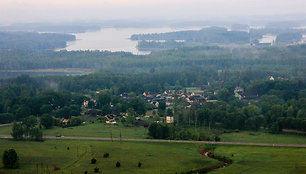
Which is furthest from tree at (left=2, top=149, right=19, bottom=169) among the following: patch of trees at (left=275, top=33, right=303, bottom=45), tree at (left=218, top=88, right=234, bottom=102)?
patch of trees at (left=275, top=33, right=303, bottom=45)

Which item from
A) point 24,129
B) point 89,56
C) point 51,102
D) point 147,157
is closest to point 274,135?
point 147,157

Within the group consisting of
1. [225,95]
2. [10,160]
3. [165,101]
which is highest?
[10,160]

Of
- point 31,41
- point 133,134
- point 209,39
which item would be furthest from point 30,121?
point 209,39

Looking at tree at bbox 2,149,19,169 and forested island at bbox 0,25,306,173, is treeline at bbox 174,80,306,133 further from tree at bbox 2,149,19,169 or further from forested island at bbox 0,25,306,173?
tree at bbox 2,149,19,169

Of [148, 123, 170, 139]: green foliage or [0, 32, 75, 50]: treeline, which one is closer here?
[148, 123, 170, 139]: green foliage

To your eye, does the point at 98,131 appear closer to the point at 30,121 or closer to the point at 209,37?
the point at 30,121

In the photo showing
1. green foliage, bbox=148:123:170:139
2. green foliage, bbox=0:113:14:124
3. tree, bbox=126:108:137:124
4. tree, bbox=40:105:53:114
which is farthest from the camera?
tree, bbox=40:105:53:114

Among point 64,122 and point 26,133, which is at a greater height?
point 26,133

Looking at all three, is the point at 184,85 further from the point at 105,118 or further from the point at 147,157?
the point at 147,157
